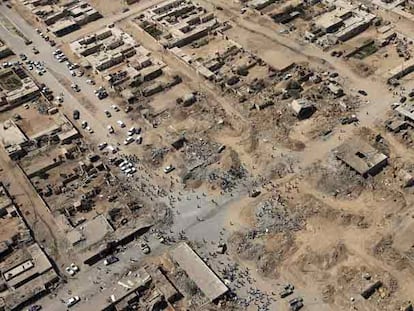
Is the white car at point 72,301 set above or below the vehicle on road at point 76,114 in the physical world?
below

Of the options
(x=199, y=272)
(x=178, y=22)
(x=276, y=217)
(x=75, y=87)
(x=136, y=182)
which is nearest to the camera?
(x=199, y=272)

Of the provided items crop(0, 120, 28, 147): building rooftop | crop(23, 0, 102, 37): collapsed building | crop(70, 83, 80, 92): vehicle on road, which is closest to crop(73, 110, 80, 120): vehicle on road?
crop(70, 83, 80, 92): vehicle on road

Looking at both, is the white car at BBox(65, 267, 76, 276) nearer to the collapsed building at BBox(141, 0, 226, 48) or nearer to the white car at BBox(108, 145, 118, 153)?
the white car at BBox(108, 145, 118, 153)

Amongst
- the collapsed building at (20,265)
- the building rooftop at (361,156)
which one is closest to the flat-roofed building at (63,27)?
the collapsed building at (20,265)

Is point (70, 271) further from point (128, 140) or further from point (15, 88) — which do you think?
point (15, 88)

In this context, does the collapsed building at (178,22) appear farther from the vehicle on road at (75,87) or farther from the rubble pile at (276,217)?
the rubble pile at (276,217)

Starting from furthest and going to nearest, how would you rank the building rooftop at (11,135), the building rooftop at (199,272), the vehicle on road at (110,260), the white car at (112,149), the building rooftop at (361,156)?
1. the building rooftop at (11,135)
2. the white car at (112,149)
3. the building rooftop at (361,156)
4. the vehicle on road at (110,260)
5. the building rooftop at (199,272)

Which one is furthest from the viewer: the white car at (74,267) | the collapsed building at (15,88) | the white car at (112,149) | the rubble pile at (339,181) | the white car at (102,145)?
the collapsed building at (15,88)

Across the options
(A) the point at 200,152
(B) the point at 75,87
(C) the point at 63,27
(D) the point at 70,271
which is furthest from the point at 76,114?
(D) the point at 70,271
